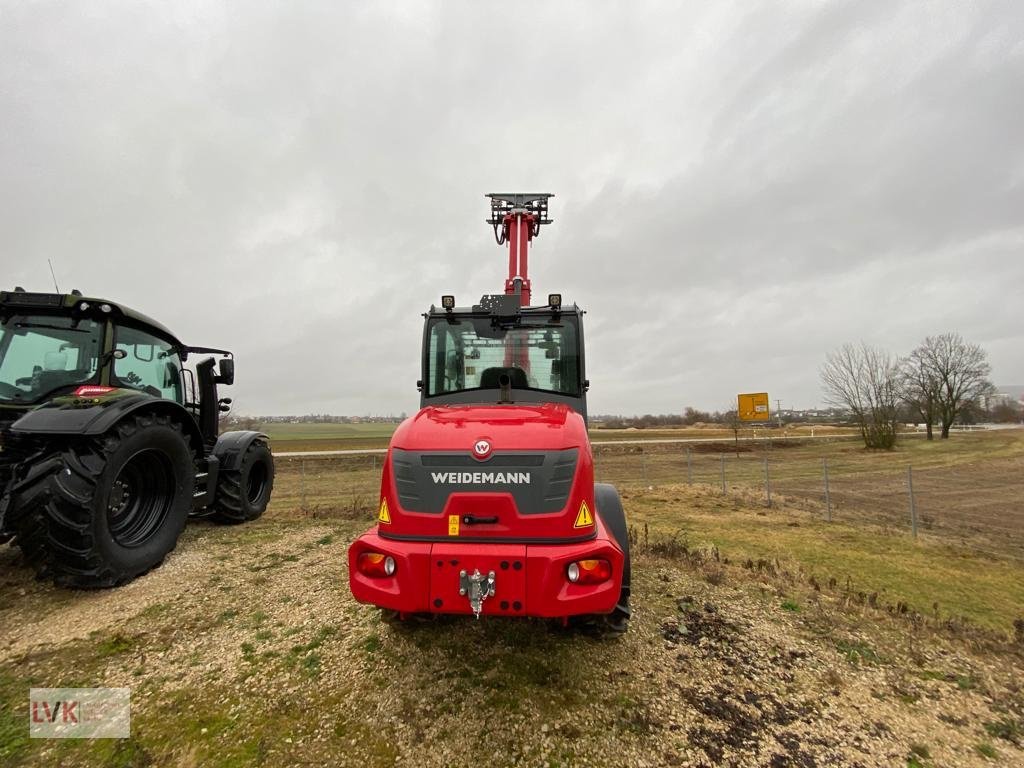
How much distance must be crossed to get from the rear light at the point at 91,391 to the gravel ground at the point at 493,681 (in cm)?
172

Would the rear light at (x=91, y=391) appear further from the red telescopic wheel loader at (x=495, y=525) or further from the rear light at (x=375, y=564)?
the rear light at (x=375, y=564)

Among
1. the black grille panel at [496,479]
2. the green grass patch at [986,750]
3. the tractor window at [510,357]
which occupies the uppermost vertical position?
the tractor window at [510,357]

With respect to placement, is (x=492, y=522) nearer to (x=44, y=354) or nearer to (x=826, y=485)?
(x=44, y=354)

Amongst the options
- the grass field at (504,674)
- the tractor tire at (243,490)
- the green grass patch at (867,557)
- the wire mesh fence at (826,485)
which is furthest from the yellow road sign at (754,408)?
Result: the tractor tire at (243,490)

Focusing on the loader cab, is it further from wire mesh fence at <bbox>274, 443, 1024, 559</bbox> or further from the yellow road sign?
the yellow road sign

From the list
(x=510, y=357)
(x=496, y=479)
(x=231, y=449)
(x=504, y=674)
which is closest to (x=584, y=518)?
(x=496, y=479)

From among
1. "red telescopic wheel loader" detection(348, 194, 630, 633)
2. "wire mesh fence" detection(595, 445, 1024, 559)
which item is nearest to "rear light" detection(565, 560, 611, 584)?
"red telescopic wheel loader" detection(348, 194, 630, 633)

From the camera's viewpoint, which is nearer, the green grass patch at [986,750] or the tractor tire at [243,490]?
the green grass patch at [986,750]

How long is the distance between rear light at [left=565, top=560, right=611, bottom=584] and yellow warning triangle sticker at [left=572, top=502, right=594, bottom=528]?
248 mm

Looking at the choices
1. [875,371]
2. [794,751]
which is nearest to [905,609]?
[794,751]

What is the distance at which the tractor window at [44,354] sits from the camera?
4.43 m

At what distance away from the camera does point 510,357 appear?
424cm

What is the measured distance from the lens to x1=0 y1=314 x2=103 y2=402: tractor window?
4.43m

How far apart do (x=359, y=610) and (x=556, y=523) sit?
2248 millimetres
